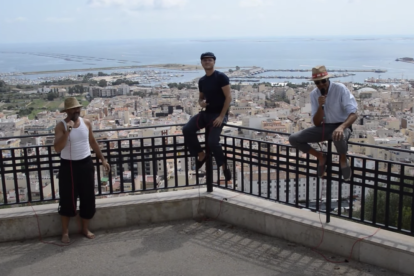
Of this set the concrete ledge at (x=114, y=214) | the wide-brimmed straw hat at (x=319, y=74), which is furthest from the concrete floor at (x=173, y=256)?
the wide-brimmed straw hat at (x=319, y=74)

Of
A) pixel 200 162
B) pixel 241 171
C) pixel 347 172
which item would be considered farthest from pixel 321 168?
pixel 200 162

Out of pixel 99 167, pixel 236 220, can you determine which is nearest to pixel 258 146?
pixel 236 220

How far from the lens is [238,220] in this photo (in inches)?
196

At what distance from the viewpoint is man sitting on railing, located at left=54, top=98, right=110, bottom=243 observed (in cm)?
444

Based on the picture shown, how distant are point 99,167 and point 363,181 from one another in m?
2.87

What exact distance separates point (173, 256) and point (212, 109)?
1.70 metres

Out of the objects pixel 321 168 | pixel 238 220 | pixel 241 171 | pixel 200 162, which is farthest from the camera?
pixel 200 162

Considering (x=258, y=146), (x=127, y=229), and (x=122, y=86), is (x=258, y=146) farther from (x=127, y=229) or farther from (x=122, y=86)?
(x=122, y=86)

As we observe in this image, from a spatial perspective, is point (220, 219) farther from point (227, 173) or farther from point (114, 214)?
point (114, 214)

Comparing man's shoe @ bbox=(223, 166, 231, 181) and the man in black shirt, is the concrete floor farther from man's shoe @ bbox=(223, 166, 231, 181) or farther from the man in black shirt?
the man in black shirt

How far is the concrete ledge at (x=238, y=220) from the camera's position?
154 inches

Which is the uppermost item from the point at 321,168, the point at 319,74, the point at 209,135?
the point at 319,74

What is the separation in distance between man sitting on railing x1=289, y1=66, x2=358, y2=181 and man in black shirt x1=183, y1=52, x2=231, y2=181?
93 cm

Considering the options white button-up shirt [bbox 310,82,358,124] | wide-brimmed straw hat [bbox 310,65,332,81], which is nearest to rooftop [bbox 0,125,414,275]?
white button-up shirt [bbox 310,82,358,124]
